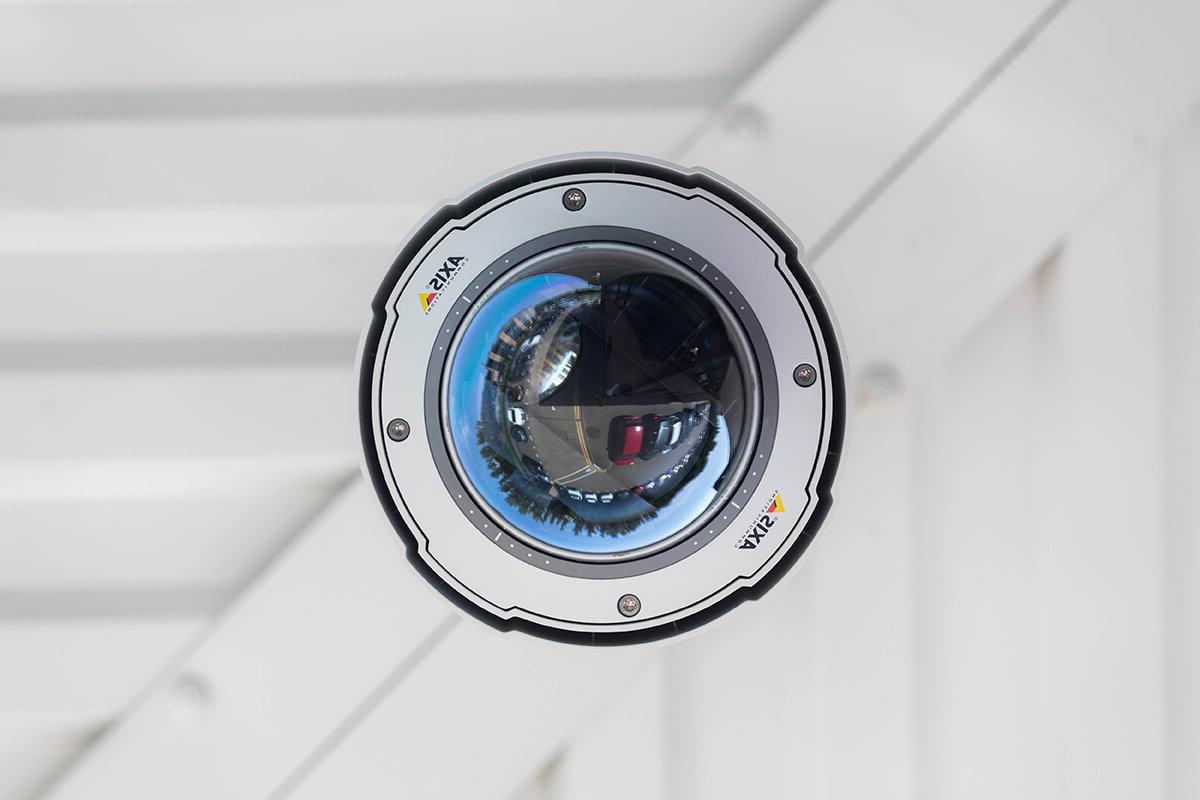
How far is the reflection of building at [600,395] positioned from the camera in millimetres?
572

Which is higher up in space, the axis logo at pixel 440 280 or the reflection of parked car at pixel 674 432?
the axis logo at pixel 440 280

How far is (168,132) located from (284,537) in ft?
1.24

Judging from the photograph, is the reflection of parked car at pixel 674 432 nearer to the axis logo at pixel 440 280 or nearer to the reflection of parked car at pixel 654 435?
the reflection of parked car at pixel 654 435

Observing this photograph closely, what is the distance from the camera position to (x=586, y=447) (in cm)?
58

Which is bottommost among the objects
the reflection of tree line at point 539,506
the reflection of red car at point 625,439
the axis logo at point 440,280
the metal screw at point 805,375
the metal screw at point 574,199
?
the reflection of tree line at point 539,506

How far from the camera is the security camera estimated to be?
0.59 m

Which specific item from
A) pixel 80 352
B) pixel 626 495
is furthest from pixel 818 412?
pixel 80 352

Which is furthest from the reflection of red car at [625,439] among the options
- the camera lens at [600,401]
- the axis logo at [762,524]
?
the axis logo at [762,524]

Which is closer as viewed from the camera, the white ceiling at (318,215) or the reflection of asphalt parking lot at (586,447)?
the reflection of asphalt parking lot at (586,447)

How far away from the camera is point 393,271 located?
60 centimetres

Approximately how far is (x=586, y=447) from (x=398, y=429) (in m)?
0.13

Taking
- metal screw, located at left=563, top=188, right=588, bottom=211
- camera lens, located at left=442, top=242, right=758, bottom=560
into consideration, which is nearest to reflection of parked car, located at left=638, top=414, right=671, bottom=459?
camera lens, located at left=442, top=242, right=758, bottom=560

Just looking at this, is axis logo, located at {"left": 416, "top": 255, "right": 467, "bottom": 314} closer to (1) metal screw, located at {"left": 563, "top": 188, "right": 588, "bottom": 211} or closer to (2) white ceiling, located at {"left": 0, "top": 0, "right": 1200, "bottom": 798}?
(1) metal screw, located at {"left": 563, "top": 188, "right": 588, "bottom": 211}

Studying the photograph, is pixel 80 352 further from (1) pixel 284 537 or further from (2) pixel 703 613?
(2) pixel 703 613
